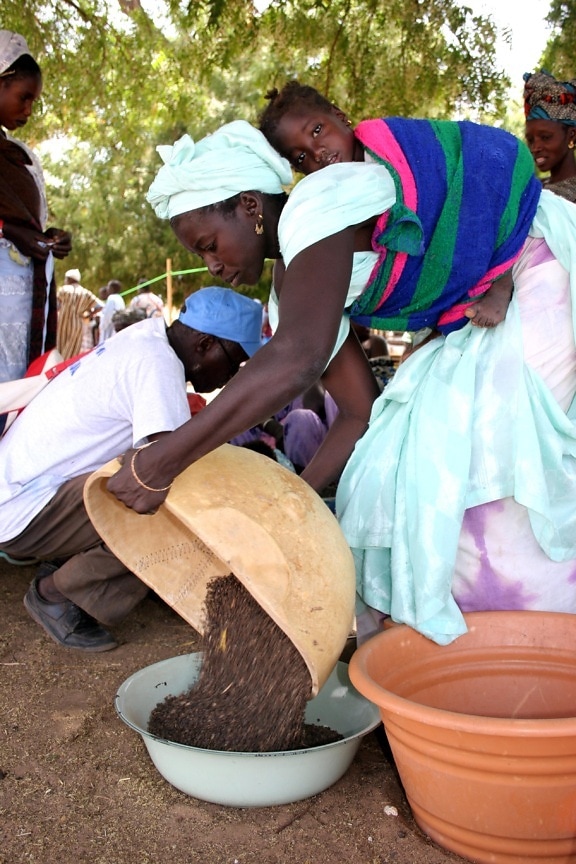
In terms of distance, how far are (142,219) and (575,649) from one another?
23.3 meters

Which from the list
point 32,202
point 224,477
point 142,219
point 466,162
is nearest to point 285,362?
point 224,477

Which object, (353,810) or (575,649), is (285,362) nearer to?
(575,649)

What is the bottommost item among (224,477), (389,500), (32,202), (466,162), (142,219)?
(142,219)

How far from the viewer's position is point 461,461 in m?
2.10

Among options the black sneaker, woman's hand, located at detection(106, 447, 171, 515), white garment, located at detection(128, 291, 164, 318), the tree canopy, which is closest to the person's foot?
the black sneaker

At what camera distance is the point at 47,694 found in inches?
111

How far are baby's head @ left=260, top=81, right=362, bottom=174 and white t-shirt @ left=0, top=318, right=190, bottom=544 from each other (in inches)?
37.5

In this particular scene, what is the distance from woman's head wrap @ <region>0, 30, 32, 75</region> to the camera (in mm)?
3768

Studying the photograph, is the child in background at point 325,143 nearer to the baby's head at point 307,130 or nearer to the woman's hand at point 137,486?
the baby's head at point 307,130

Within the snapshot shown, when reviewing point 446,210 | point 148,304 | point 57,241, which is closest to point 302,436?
point 57,241

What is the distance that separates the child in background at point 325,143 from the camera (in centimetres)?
214

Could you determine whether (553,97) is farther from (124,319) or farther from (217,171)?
(124,319)

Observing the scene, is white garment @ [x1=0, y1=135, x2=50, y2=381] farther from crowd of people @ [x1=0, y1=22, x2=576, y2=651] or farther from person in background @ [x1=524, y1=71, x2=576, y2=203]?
person in background @ [x1=524, y1=71, x2=576, y2=203]

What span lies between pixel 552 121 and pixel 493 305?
2.60 metres
